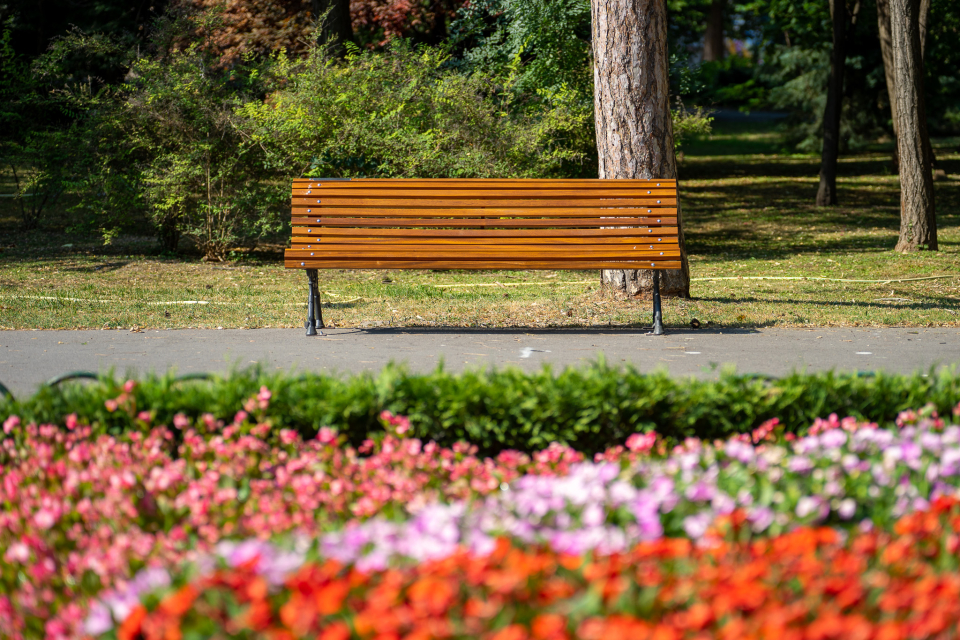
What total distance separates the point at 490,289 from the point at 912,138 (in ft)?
23.0

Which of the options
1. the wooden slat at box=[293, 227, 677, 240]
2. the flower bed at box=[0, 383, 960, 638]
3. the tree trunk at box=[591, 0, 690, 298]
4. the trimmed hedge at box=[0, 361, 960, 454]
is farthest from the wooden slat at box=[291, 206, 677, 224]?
the flower bed at box=[0, 383, 960, 638]

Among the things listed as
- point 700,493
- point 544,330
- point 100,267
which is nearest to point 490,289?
point 544,330

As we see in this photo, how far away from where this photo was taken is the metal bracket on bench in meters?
6.97

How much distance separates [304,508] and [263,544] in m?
0.49

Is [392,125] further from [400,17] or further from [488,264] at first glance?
[400,17]

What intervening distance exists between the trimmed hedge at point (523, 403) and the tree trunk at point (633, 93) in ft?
15.0

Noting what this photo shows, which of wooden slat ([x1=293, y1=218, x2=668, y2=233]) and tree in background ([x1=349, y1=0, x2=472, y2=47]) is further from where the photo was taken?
tree in background ([x1=349, y1=0, x2=472, y2=47])

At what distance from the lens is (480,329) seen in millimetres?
7289

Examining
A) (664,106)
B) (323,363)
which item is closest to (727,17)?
(664,106)

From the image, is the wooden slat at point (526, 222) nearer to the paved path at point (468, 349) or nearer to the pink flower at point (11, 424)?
the paved path at point (468, 349)

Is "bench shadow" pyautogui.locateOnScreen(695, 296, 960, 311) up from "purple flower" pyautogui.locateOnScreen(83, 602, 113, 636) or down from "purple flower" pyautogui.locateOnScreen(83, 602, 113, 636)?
up

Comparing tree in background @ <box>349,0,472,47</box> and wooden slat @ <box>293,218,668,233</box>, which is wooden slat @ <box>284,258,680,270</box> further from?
tree in background @ <box>349,0,472,47</box>

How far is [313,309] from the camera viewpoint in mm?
6992

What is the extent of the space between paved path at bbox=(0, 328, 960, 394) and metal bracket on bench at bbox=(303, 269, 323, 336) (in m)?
0.13
